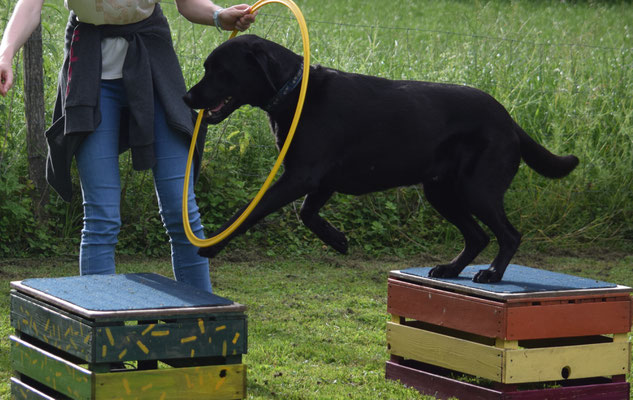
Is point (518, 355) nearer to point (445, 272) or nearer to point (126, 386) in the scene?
point (445, 272)

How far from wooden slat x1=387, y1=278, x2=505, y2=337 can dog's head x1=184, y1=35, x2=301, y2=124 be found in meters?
1.08

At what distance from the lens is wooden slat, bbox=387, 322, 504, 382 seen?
3.39m

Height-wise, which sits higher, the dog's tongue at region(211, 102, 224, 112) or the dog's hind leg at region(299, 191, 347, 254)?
the dog's tongue at region(211, 102, 224, 112)

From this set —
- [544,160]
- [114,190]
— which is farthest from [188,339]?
[544,160]

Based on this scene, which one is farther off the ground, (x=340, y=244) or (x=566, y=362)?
(x=340, y=244)

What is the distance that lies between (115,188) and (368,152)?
100 centimetres

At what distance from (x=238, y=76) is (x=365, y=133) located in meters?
0.55

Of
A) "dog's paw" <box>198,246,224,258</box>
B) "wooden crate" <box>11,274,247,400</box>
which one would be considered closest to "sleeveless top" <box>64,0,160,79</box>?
"dog's paw" <box>198,246,224,258</box>

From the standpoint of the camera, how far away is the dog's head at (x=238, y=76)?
10.9 feet

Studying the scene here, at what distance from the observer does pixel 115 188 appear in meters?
3.39

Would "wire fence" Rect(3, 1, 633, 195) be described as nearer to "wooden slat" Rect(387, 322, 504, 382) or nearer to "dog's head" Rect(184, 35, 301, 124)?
"wooden slat" Rect(387, 322, 504, 382)

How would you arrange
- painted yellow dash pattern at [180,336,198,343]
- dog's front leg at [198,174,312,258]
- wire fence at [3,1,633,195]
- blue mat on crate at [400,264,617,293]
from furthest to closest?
1. wire fence at [3,1,633,195]
2. blue mat on crate at [400,264,617,293]
3. dog's front leg at [198,174,312,258]
4. painted yellow dash pattern at [180,336,198,343]

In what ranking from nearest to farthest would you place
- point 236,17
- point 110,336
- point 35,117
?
point 110,336
point 236,17
point 35,117

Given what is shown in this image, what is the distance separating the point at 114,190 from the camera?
3.38 meters
